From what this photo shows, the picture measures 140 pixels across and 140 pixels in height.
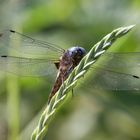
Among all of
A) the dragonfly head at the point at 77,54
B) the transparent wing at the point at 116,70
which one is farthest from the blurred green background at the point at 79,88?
the dragonfly head at the point at 77,54

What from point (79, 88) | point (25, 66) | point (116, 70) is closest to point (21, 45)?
point (25, 66)

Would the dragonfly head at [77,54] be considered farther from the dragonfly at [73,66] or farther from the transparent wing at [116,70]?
the transparent wing at [116,70]

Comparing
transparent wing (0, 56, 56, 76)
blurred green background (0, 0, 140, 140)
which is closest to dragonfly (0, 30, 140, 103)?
transparent wing (0, 56, 56, 76)

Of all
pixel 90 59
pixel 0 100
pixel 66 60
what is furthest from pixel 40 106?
pixel 90 59

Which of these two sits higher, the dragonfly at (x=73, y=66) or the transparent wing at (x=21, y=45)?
the transparent wing at (x=21, y=45)

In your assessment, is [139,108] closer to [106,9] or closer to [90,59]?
[106,9]

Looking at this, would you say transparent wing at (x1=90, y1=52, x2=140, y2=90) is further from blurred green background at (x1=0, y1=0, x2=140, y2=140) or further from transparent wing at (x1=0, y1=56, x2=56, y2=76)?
blurred green background at (x1=0, y1=0, x2=140, y2=140)
